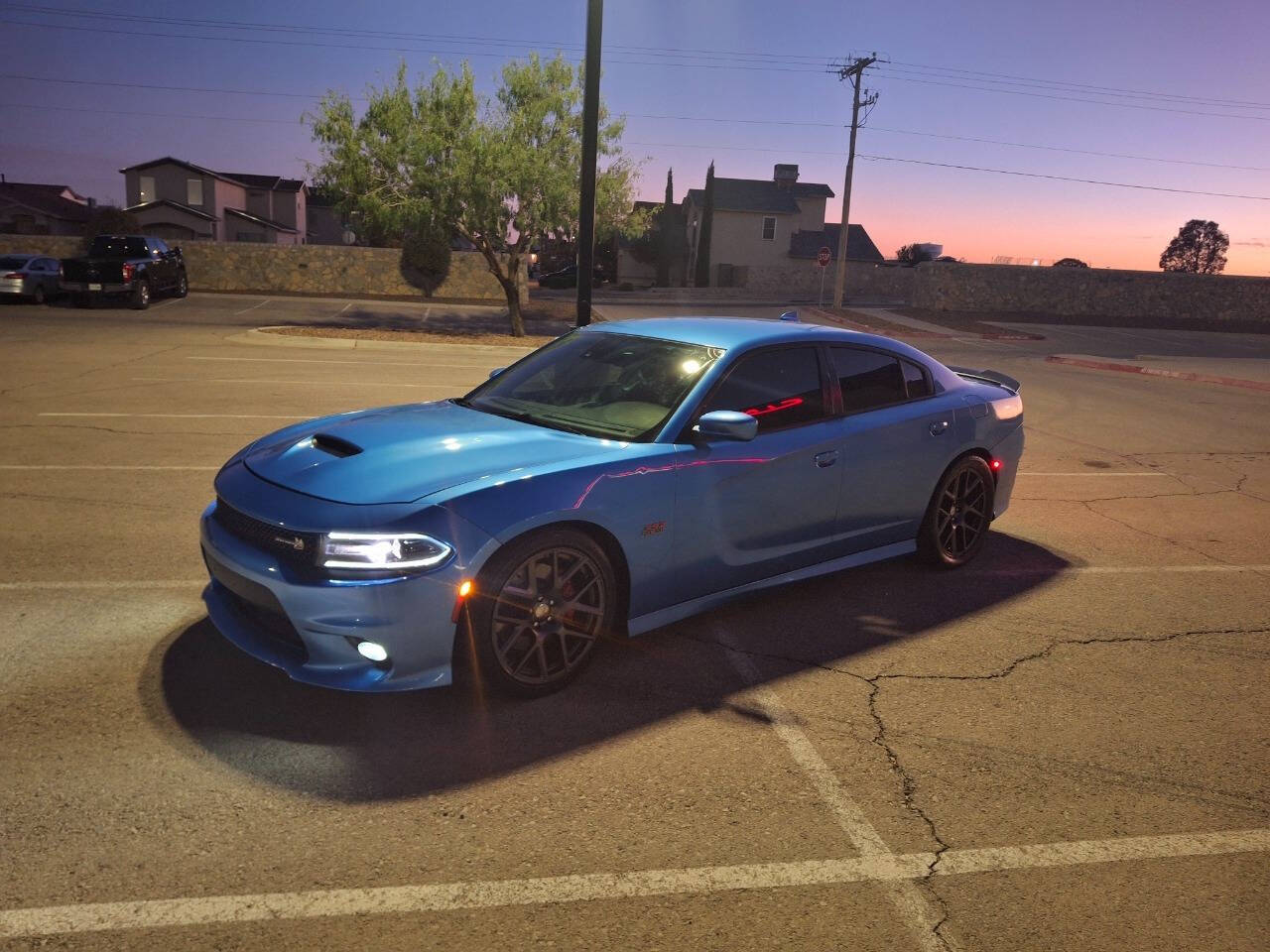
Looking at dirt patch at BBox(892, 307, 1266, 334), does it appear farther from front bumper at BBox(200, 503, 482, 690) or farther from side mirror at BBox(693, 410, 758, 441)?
front bumper at BBox(200, 503, 482, 690)

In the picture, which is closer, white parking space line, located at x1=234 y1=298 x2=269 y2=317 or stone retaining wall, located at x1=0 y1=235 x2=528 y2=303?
white parking space line, located at x1=234 y1=298 x2=269 y2=317

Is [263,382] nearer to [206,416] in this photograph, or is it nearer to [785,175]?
[206,416]

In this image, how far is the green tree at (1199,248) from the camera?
13962 centimetres

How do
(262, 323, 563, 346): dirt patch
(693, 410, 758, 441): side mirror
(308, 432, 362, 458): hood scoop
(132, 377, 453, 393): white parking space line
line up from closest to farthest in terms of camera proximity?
(308, 432, 362, 458): hood scoop < (693, 410, 758, 441): side mirror < (132, 377, 453, 393): white parking space line < (262, 323, 563, 346): dirt patch

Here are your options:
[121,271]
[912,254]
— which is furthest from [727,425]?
[912,254]

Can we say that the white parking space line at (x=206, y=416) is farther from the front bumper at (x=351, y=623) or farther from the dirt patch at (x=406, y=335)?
the dirt patch at (x=406, y=335)

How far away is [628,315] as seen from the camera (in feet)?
111

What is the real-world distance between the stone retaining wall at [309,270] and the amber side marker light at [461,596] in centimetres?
3533

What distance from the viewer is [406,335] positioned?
24.1 metres

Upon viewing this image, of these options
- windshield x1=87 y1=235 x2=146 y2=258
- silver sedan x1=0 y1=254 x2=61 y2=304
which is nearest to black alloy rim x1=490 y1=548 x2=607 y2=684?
silver sedan x1=0 y1=254 x2=61 y2=304

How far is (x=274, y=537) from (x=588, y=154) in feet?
33.4

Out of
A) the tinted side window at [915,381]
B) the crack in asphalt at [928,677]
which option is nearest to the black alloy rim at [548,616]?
the crack in asphalt at [928,677]

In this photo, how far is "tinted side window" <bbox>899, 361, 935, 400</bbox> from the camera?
5.91 m

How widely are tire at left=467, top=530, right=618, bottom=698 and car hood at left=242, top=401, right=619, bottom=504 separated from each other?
0.38 metres
